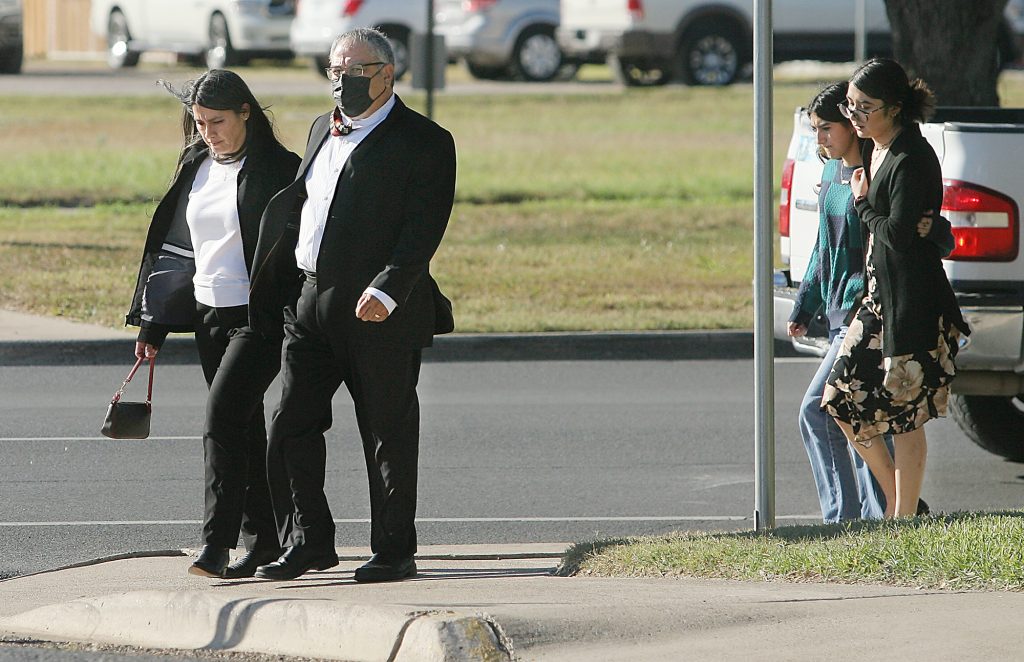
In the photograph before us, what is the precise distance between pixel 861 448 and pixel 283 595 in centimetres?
226

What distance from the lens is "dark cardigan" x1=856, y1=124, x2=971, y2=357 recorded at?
6023 mm

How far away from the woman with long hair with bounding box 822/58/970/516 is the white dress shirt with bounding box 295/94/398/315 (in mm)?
1682

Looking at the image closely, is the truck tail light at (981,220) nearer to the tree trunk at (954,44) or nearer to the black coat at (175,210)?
the black coat at (175,210)

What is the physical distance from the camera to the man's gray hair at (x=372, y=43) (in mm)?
5758

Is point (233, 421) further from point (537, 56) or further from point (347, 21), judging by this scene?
point (537, 56)

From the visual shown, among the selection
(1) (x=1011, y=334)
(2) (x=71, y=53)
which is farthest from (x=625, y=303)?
(2) (x=71, y=53)

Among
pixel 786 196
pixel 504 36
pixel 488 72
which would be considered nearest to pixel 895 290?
pixel 786 196

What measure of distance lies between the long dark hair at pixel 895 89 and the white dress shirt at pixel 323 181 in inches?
63.7

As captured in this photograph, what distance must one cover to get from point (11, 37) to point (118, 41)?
3.49 metres

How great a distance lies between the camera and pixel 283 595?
5.38 meters

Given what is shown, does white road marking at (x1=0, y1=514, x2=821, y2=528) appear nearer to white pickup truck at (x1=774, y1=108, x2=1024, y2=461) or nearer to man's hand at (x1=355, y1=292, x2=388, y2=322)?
white pickup truck at (x1=774, y1=108, x2=1024, y2=461)

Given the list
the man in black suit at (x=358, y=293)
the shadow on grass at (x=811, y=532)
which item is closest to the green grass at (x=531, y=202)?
the man in black suit at (x=358, y=293)

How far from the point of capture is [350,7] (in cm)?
2711

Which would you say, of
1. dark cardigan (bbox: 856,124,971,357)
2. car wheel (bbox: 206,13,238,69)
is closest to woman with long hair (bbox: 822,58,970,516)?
dark cardigan (bbox: 856,124,971,357)
